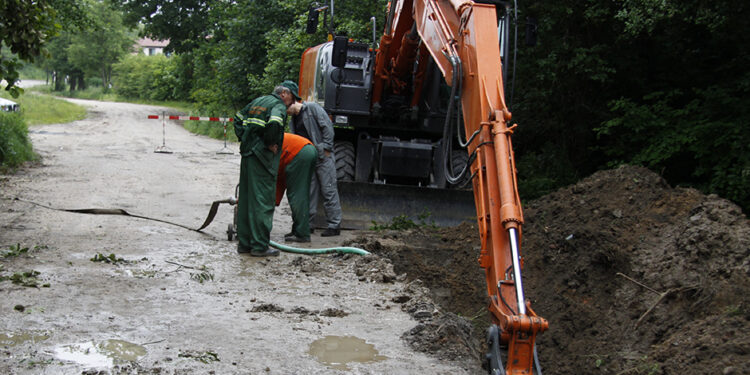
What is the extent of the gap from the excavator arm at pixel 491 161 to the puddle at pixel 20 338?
3006 mm

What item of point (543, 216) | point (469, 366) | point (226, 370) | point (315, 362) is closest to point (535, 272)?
point (543, 216)

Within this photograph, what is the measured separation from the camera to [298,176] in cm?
895

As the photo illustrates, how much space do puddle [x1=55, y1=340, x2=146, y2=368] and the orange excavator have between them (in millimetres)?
2317

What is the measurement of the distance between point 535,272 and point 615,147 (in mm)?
5559

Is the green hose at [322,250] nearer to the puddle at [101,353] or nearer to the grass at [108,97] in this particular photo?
the puddle at [101,353]

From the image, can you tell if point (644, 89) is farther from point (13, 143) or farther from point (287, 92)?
point (13, 143)

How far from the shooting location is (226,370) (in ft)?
14.6

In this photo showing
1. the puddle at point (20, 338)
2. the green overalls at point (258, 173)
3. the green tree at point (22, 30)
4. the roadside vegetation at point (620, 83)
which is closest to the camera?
the puddle at point (20, 338)

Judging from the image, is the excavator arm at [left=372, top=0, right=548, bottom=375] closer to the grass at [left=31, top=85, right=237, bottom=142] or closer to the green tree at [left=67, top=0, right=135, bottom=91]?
the grass at [left=31, top=85, right=237, bottom=142]

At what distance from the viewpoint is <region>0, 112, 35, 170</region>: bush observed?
1503 centimetres

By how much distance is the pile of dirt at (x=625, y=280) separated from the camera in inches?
171

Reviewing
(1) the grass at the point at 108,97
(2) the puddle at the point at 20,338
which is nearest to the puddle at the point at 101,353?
(2) the puddle at the point at 20,338

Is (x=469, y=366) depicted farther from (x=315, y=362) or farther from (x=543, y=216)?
(x=543, y=216)

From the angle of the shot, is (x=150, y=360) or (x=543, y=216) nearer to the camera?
(x=150, y=360)
